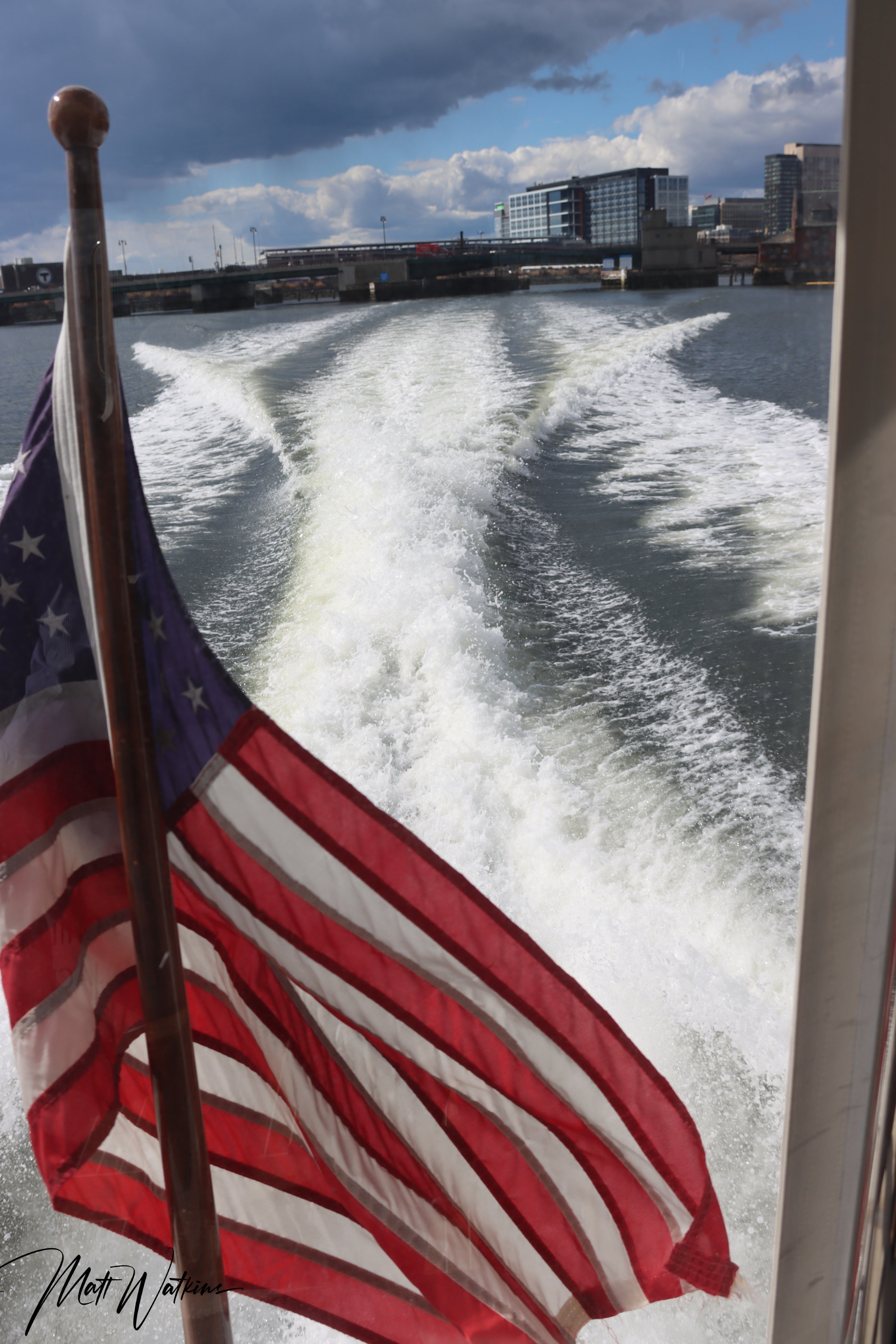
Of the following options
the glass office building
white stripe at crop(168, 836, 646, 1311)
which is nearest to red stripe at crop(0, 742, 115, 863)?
white stripe at crop(168, 836, 646, 1311)

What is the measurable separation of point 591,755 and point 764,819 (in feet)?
1.65

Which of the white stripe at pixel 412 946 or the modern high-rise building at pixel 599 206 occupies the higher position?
the modern high-rise building at pixel 599 206

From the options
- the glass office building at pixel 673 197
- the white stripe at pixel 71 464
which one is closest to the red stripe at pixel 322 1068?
the white stripe at pixel 71 464

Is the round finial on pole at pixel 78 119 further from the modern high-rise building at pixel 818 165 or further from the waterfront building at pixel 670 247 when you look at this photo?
the waterfront building at pixel 670 247

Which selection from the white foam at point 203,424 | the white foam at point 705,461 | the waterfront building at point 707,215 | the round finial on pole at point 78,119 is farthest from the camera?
the white foam at point 203,424

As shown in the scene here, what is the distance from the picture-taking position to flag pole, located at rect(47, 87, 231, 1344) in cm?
67

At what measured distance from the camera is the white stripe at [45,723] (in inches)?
32.5

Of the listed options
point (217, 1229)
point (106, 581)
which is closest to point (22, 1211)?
point (217, 1229)

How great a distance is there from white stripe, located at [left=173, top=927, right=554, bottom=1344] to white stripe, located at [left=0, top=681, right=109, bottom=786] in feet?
0.91

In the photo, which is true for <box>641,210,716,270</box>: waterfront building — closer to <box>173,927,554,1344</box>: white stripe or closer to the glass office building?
the glass office building

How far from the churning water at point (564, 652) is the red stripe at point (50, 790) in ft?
2.25

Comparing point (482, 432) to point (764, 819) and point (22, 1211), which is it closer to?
point (764, 819)

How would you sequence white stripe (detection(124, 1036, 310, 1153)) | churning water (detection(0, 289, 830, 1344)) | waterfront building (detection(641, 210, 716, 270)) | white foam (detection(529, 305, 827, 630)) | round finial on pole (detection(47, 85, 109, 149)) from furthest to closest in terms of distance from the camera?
white foam (detection(529, 305, 827, 630)) < waterfront building (detection(641, 210, 716, 270)) < churning water (detection(0, 289, 830, 1344)) < white stripe (detection(124, 1036, 310, 1153)) < round finial on pole (detection(47, 85, 109, 149))

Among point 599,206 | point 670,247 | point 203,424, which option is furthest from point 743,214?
point 203,424
